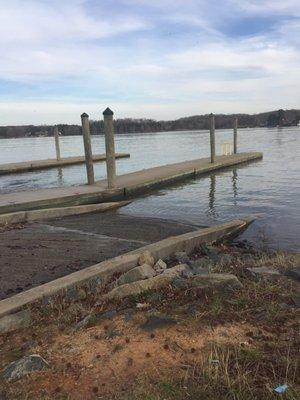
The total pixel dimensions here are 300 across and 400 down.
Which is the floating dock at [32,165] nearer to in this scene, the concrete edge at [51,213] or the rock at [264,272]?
the concrete edge at [51,213]

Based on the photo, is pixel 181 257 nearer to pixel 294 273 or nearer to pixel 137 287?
pixel 294 273

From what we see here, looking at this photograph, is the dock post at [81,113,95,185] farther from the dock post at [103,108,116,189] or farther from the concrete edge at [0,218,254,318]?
the concrete edge at [0,218,254,318]

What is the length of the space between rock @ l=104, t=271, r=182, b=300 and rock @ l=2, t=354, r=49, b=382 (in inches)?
60.2

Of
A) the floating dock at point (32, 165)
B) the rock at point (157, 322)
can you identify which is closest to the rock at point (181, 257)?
the rock at point (157, 322)

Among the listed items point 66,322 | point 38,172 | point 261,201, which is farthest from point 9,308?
point 38,172

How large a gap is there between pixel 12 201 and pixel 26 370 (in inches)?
367

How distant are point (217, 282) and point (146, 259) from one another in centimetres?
177

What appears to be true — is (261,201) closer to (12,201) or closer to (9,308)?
(12,201)

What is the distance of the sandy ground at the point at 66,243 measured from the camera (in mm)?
6758

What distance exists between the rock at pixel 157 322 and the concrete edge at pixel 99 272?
1.45 meters

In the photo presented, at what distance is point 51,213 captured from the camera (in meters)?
11.7

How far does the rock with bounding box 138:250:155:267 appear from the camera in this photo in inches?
267

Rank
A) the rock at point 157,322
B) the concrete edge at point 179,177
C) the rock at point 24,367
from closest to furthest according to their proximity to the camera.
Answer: the rock at point 24,367 → the rock at point 157,322 → the concrete edge at point 179,177

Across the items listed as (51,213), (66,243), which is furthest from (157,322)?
(51,213)
